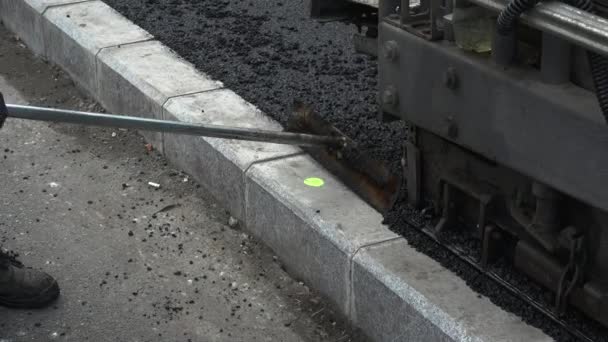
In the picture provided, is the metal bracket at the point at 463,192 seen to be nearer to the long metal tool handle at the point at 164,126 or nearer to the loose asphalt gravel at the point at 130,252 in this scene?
the loose asphalt gravel at the point at 130,252

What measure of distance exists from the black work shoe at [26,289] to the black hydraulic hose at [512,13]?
6.71ft

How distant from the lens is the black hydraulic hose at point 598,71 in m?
2.98

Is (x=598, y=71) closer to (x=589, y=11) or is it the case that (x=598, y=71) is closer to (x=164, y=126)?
(x=589, y=11)

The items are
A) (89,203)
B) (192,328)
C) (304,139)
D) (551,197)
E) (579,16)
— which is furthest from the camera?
(89,203)

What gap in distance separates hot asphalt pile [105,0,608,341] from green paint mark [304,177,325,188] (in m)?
0.23

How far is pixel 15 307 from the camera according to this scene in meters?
4.28

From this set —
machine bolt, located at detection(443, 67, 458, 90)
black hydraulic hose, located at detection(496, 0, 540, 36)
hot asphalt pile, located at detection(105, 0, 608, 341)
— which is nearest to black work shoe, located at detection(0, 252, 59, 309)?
hot asphalt pile, located at detection(105, 0, 608, 341)

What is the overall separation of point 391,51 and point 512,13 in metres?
0.80

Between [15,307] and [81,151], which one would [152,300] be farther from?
[81,151]

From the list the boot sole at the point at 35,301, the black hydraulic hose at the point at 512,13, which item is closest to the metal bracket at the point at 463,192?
the black hydraulic hose at the point at 512,13

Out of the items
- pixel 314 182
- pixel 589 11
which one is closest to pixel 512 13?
pixel 589 11

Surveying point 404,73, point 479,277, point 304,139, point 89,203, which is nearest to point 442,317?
point 479,277

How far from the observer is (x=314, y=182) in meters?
4.46

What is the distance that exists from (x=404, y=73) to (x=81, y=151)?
2.28 metres
